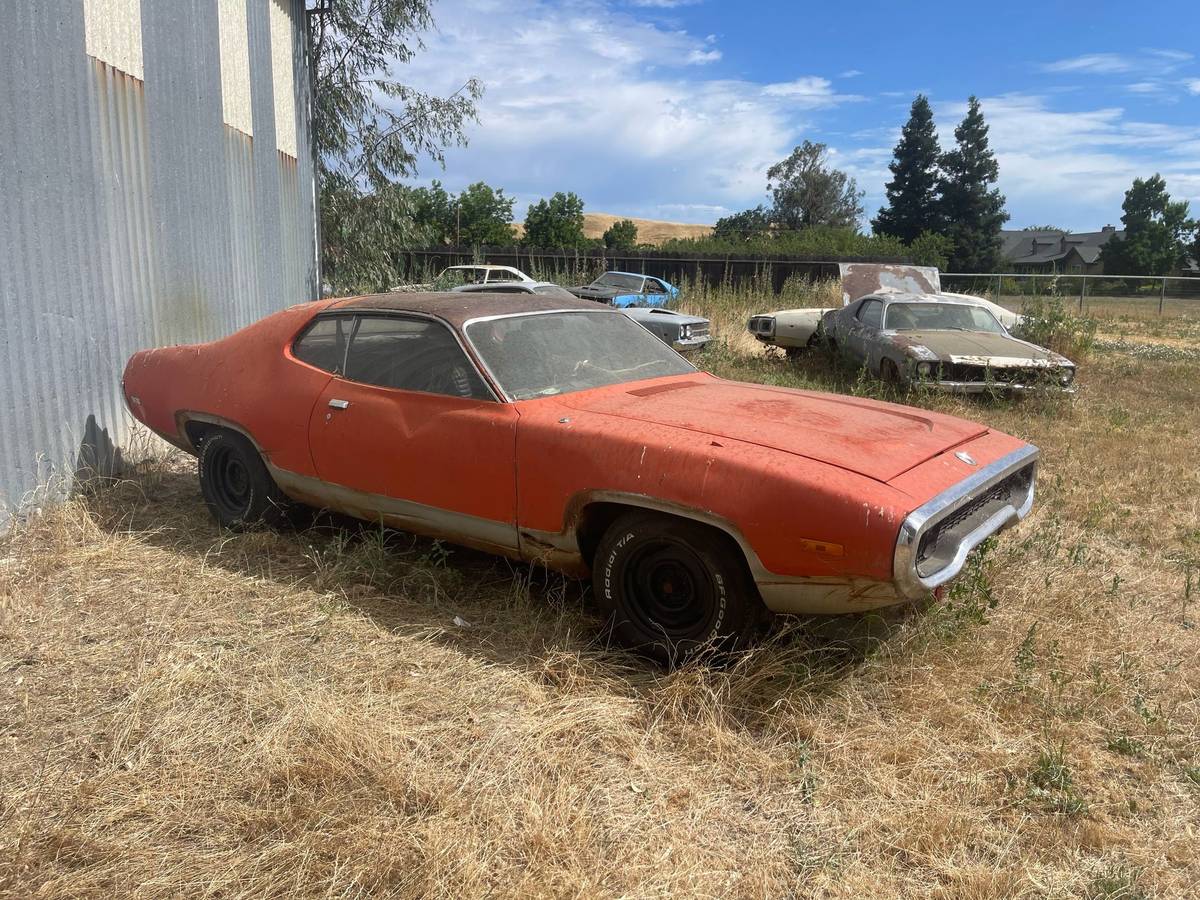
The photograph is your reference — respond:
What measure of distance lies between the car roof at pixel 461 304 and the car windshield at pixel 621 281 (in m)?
13.0

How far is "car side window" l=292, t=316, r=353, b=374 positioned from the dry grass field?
0.92 m

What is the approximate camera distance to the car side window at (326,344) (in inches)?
172

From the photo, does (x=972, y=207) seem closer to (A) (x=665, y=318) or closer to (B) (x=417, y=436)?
(A) (x=665, y=318)

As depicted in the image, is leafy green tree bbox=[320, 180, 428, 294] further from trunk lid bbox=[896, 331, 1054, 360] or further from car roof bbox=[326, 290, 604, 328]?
car roof bbox=[326, 290, 604, 328]

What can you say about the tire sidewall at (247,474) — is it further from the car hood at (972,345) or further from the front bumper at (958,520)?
the car hood at (972,345)

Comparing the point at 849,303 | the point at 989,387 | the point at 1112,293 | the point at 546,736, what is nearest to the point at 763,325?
the point at 849,303

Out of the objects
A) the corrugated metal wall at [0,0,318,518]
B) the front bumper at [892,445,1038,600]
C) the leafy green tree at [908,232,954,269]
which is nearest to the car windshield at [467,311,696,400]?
the front bumper at [892,445,1038,600]

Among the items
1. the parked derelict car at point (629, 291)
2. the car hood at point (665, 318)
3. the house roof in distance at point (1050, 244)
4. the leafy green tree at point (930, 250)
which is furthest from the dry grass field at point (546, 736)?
the house roof in distance at point (1050, 244)

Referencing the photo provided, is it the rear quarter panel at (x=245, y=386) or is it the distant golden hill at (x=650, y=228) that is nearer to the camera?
the rear quarter panel at (x=245, y=386)

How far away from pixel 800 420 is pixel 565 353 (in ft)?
3.95

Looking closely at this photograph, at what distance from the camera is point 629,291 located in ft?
56.1

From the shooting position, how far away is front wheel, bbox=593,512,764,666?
310 cm

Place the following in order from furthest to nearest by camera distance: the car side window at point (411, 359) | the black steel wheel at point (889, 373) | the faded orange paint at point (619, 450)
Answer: the black steel wheel at point (889, 373) → the car side window at point (411, 359) → the faded orange paint at point (619, 450)

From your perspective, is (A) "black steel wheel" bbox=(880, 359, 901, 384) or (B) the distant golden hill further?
(B) the distant golden hill
